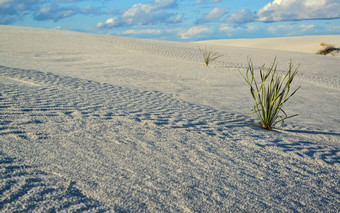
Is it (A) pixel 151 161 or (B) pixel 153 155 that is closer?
(A) pixel 151 161

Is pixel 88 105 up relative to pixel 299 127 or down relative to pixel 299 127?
up

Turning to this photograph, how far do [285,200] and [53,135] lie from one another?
2.16m

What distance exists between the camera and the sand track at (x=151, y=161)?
1890mm

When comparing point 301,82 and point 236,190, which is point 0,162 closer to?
point 236,190

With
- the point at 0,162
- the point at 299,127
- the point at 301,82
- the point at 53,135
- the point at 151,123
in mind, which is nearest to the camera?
the point at 0,162

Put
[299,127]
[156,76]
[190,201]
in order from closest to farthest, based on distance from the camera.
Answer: [190,201] → [299,127] → [156,76]

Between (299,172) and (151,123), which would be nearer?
(299,172)

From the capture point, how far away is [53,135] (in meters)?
2.82

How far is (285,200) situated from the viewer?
2027mm

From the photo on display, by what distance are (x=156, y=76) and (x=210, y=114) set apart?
13.2 feet

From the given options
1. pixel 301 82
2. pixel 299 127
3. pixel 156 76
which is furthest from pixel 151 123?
pixel 301 82

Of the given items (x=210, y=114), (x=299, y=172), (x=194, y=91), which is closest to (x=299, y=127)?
(x=210, y=114)

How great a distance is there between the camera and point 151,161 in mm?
2441

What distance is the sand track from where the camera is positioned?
189 cm
